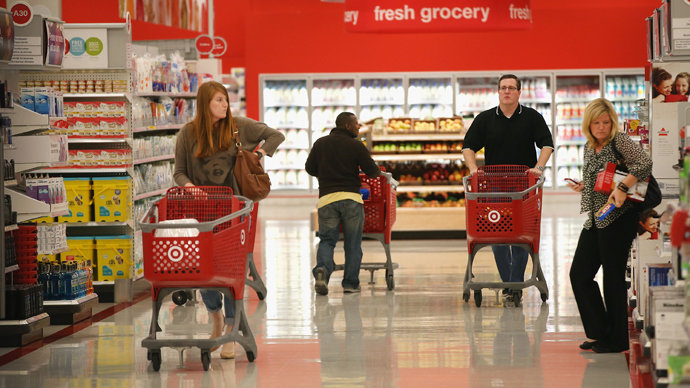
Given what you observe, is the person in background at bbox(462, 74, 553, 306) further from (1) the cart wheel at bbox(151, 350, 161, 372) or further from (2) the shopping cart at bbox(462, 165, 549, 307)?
(1) the cart wheel at bbox(151, 350, 161, 372)

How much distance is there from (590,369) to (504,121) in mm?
2448

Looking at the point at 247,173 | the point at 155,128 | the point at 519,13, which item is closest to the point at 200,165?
the point at 247,173

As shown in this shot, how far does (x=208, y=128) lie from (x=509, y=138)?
246 cm

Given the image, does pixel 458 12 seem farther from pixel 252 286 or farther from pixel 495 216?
pixel 252 286

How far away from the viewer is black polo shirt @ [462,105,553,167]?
721 centimetres

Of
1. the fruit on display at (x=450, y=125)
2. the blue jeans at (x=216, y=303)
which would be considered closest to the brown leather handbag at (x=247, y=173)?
the blue jeans at (x=216, y=303)

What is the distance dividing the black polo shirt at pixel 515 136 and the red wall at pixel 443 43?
954 centimetres

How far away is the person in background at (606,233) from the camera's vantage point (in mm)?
5398

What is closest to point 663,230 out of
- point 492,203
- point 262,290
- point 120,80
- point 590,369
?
point 590,369

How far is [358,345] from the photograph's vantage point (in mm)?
6020

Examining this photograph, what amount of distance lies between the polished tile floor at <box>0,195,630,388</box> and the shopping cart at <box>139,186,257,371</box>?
19 cm

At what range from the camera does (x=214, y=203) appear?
5.46m

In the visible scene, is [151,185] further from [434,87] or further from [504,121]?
[434,87]

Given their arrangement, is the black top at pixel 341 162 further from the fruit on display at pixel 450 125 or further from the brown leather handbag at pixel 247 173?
the fruit on display at pixel 450 125
